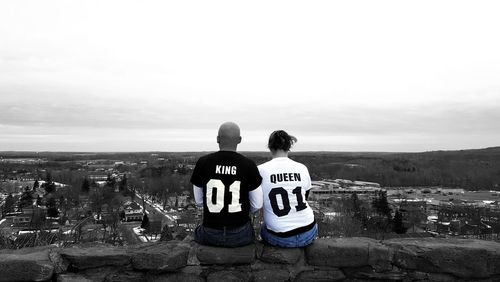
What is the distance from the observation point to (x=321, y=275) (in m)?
3.37

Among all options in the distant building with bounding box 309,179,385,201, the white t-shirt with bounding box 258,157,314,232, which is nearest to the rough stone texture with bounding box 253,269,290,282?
the white t-shirt with bounding box 258,157,314,232

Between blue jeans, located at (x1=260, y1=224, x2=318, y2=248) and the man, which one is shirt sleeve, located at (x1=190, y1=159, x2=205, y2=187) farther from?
blue jeans, located at (x1=260, y1=224, x2=318, y2=248)

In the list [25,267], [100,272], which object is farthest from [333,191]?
[25,267]

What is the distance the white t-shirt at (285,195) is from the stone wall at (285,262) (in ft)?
0.86

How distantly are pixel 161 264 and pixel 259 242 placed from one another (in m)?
0.88

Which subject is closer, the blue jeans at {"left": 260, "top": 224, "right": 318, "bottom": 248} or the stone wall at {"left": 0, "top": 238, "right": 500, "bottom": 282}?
the stone wall at {"left": 0, "top": 238, "right": 500, "bottom": 282}

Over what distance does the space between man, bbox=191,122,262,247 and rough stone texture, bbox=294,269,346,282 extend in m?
0.56

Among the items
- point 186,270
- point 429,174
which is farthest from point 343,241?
point 429,174

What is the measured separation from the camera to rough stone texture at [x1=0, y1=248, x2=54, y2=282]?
2895 millimetres

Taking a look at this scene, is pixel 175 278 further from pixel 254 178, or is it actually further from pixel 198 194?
pixel 254 178

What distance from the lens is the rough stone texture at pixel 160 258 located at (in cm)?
317

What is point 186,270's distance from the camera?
3291mm

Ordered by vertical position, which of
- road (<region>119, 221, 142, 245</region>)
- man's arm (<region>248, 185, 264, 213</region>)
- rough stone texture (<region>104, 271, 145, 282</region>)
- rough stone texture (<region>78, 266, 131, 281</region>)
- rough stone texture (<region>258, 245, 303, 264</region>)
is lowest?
road (<region>119, 221, 142, 245</region>)

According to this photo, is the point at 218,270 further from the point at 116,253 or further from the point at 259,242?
the point at 116,253
